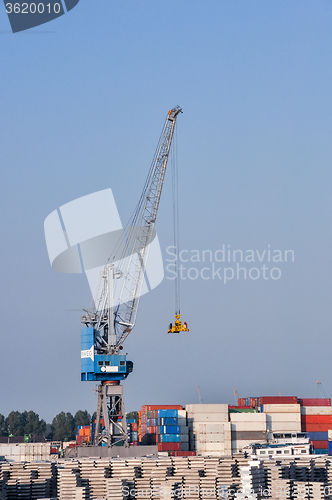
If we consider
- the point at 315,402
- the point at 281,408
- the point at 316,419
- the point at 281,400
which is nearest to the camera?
the point at 281,408

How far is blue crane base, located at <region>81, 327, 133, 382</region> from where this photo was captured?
9781cm

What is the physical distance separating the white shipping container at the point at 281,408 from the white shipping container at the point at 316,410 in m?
4.10

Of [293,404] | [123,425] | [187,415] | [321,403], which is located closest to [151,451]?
[123,425]

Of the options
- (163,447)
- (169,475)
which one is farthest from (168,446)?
(169,475)

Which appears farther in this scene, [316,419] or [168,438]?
[316,419]

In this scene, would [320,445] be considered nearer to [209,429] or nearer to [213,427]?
[213,427]

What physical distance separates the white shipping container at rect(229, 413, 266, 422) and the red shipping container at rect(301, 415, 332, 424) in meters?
9.96

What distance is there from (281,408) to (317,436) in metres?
7.28

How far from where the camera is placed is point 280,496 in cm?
5134

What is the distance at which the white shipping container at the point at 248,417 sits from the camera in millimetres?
113750

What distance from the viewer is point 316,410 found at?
4781 inches

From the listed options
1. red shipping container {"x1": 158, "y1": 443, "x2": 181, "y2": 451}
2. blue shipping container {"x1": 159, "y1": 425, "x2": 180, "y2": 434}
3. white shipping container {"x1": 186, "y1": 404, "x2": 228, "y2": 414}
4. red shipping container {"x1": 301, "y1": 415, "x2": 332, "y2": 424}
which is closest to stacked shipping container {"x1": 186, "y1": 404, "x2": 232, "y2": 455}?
white shipping container {"x1": 186, "y1": 404, "x2": 228, "y2": 414}

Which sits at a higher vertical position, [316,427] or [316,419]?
[316,419]

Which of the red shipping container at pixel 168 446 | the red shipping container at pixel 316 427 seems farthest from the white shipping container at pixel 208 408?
the red shipping container at pixel 316 427
